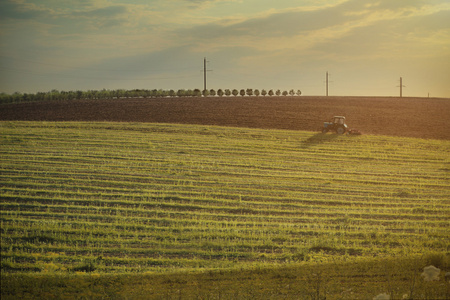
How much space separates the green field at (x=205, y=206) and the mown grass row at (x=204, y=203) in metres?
0.07

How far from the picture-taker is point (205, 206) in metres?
21.2

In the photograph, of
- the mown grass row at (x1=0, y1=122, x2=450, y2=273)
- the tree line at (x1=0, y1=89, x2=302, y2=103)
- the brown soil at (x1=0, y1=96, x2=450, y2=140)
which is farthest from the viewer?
the tree line at (x1=0, y1=89, x2=302, y2=103)

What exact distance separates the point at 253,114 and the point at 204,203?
4101 cm

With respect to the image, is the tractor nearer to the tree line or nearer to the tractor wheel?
the tractor wheel

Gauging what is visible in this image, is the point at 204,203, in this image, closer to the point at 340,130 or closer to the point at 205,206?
the point at 205,206

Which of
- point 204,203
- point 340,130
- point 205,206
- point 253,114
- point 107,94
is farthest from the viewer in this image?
point 107,94

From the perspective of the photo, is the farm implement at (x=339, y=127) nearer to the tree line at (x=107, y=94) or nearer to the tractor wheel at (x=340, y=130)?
the tractor wheel at (x=340, y=130)

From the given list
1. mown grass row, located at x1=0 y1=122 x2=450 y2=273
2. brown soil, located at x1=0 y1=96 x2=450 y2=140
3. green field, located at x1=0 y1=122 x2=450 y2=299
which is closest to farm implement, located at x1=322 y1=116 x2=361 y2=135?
brown soil, located at x1=0 y1=96 x2=450 y2=140

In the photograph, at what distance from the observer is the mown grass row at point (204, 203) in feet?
49.9

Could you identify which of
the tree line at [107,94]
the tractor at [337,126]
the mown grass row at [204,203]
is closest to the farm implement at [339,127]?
the tractor at [337,126]

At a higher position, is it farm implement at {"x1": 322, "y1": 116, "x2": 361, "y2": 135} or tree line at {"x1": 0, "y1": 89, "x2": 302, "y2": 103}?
tree line at {"x1": 0, "y1": 89, "x2": 302, "y2": 103}

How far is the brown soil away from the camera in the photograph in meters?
55.2

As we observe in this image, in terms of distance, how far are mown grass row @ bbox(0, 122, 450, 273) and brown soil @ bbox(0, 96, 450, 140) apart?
1515 cm

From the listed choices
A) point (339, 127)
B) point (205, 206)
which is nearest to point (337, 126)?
point (339, 127)
